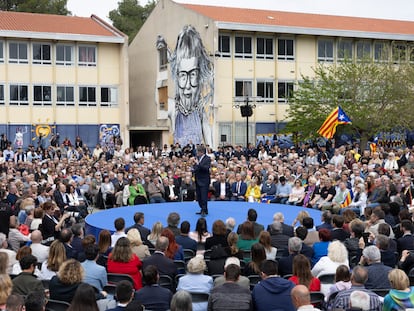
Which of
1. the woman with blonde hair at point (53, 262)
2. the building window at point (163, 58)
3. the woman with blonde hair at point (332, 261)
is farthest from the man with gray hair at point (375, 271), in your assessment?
the building window at point (163, 58)

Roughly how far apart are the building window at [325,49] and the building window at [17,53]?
20384 millimetres

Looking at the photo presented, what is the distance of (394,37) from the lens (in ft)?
137

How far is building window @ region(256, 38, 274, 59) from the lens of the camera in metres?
39.8

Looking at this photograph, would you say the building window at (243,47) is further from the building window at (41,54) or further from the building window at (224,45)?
the building window at (41,54)

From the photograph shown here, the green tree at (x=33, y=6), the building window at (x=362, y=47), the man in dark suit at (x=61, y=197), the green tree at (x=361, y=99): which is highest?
the green tree at (x=33, y=6)

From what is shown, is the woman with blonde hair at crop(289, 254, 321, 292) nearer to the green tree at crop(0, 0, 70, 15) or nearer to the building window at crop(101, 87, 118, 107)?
the building window at crop(101, 87, 118, 107)

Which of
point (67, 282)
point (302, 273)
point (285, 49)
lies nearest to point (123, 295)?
point (67, 282)

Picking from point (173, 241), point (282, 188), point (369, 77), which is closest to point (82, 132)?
point (369, 77)

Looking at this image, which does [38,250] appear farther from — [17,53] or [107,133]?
[107,133]

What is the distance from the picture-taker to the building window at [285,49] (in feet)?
132

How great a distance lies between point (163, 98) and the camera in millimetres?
42781

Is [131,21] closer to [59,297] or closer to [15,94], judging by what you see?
[15,94]

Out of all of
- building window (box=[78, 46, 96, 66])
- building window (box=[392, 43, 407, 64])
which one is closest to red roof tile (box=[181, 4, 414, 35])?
building window (box=[392, 43, 407, 64])

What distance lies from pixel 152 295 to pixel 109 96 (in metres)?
35.2
